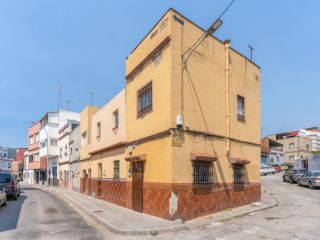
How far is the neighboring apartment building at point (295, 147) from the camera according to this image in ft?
224

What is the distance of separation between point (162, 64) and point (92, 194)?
1463 cm

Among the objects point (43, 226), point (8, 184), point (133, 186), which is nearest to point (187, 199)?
point (133, 186)

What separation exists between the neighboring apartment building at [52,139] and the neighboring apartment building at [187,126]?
99.5ft

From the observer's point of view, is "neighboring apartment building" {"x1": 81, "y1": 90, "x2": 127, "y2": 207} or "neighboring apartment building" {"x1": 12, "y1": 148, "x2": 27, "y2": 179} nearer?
"neighboring apartment building" {"x1": 81, "y1": 90, "x2": 127, "y2": 207}

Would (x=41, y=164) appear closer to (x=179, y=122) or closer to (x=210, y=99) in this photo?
(x=210, y=99)

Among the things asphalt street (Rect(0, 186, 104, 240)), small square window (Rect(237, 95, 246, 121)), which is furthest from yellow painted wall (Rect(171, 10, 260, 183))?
asphalt street (Rect(0, 186, 104, 240))

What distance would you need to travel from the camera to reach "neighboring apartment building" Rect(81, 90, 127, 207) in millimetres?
18562

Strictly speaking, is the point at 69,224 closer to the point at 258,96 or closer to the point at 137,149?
the point at 137,149

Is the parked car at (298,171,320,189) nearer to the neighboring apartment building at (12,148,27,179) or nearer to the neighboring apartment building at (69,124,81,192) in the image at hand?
the neighboring apartment building at (69,124,81,192)

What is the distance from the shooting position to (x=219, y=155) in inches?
590

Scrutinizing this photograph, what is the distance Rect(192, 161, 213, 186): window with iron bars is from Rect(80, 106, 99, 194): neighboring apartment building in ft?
48.3

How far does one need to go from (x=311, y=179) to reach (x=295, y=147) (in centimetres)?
4518

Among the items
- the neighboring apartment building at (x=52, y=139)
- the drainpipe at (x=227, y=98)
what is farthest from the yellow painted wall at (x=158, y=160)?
the neighboring apartment building at (x=52, y=139)

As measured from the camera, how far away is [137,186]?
52.1 ft
